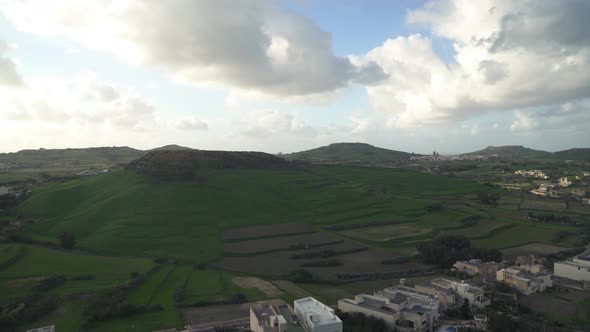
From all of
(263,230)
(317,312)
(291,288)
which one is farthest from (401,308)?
(263,230)

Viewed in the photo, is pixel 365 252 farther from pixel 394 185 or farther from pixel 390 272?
pixel 394 185

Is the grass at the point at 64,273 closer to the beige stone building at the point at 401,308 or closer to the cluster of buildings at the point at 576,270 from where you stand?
the beige stone building at the point at 401,308

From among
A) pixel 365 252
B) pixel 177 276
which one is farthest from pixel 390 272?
pixel 177 276

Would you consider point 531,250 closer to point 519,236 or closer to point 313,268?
point 519,236

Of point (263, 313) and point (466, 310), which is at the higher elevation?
point (263, 313)

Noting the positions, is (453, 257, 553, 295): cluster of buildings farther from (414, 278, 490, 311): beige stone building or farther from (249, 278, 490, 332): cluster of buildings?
(249, 278, 490, 332): cluster of buildings
